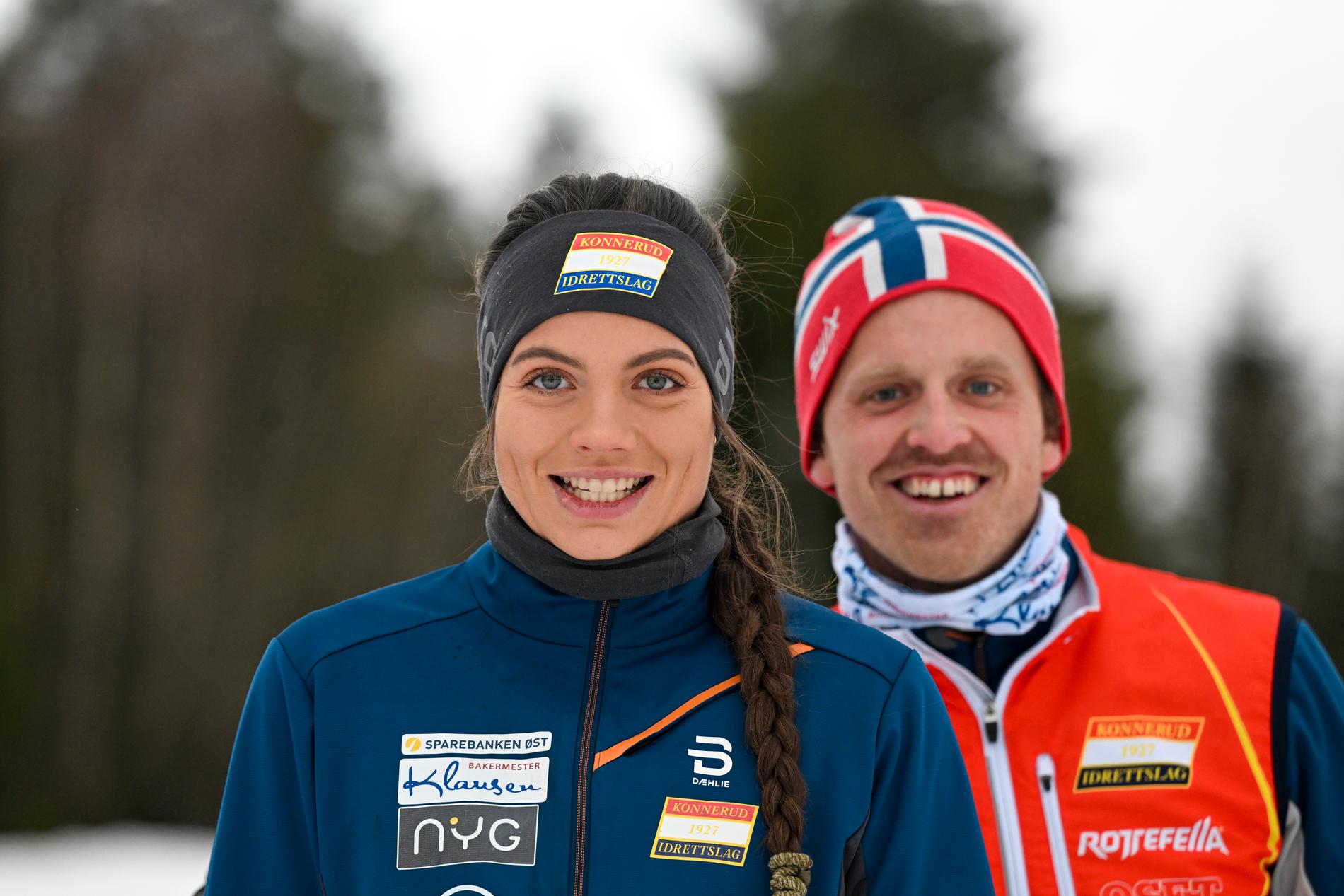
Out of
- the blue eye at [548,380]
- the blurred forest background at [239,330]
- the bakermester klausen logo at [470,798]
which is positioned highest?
the blurred forest background at [239,330]

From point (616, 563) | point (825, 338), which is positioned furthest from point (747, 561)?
point (825, 338)

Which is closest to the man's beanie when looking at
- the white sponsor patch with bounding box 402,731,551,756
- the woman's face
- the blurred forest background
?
the woman's face

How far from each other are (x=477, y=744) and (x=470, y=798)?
84 mm

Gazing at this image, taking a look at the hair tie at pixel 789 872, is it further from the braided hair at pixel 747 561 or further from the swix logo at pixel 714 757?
the swix logo at pixel 714 757

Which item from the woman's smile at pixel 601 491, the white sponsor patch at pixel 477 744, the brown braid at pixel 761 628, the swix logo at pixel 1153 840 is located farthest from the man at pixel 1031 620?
the white sponsor patch at pixel 477 744

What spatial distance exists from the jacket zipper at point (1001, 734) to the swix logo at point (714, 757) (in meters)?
0.65

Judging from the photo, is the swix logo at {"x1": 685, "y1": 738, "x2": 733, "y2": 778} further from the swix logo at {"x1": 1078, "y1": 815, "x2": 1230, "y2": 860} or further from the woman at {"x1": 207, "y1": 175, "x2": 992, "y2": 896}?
the swix logo at {"x1": 1078, "y1": 815, "x2": 1230, "y2": 860}

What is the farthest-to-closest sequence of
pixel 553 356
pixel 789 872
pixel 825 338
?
pixel 825 338 < pixel 553 356 < pixel 789 872

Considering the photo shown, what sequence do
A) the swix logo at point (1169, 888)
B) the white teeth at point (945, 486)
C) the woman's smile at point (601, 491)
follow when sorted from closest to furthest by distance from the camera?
the woman's smile at point (601, 491), the swix logo at point (1169, 888), the white teeth at point (945, 486)

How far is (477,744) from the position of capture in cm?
195

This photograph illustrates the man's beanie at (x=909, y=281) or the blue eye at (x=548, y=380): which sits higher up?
the man's beanie at (x=909, y=281)

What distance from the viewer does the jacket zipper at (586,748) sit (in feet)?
6.09

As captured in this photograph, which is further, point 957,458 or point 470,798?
point 957,458

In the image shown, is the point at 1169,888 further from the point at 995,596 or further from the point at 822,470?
the point at 822,470
